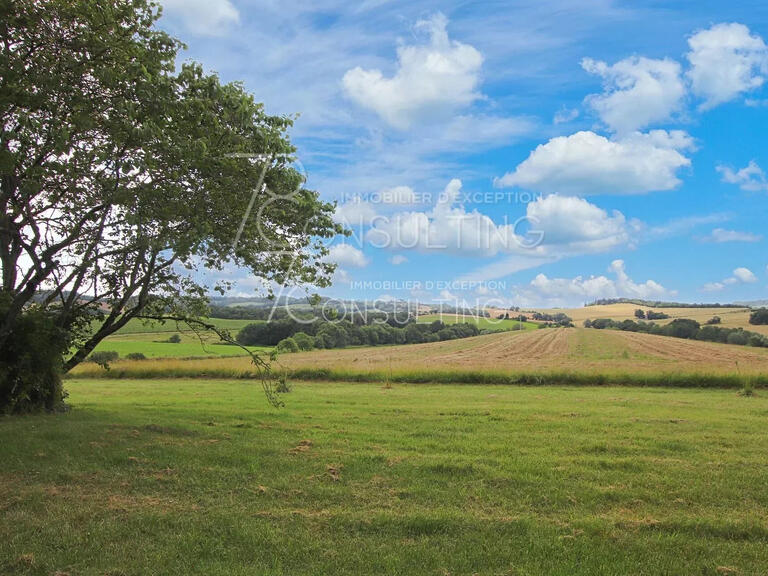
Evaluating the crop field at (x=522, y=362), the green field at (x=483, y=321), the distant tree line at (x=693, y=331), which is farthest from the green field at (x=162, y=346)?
the distant tree line at (x=693, y=331)

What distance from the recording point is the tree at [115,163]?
932 cm

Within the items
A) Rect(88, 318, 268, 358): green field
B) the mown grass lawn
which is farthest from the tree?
Rect(88, 318, 268, 358): green field

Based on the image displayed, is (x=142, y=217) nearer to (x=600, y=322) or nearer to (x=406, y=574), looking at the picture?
(x=406, y=574)

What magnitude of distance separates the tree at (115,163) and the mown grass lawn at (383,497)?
4.19 m

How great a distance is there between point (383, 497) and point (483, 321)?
83.2 meters

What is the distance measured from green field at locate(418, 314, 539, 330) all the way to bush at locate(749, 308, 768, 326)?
31689 millimetres

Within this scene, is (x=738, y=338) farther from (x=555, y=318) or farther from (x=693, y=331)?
(x=555, y=318)

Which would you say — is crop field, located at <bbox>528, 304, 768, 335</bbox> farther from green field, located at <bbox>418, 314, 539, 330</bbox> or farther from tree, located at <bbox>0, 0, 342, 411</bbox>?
tree, located at <bbox>0, 0, 342, 411</bbox>

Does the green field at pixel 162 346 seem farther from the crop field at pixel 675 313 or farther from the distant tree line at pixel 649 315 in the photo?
the distant tree line at pixel 649 315

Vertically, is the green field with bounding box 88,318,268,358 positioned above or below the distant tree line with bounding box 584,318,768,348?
below

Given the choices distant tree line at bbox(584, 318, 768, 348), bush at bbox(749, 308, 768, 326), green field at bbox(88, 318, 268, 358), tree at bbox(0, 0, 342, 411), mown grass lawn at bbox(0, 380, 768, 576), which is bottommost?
green field at bbox(88, 318, 268, 358)

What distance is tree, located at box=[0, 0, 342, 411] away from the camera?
9.32m

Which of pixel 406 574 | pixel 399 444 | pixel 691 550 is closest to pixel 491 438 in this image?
pixel 399 444

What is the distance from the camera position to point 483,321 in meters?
89.0
